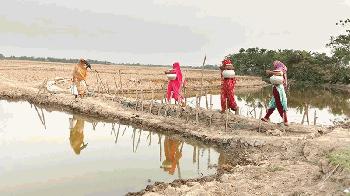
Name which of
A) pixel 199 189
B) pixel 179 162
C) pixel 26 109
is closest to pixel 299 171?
pixel 199 189

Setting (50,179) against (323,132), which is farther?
(323,132)

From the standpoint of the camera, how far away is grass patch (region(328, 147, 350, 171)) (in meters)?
7.25

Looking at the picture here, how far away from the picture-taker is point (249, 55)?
75562 mm

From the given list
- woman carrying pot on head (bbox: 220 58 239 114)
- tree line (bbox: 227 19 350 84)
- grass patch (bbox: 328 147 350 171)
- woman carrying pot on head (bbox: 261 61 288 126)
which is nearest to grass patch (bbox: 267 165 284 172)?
grass patch (bbox: 328 147 350 171)

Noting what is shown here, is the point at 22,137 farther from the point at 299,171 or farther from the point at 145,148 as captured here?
the point at 299,171

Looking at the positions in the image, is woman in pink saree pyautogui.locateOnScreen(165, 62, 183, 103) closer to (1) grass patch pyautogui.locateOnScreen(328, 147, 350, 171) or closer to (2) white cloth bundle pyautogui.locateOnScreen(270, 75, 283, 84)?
(2) white cloth bundle pyautogui.locateOnScreen(270, 75, 283, 84)

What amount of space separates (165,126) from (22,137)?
4060 mm

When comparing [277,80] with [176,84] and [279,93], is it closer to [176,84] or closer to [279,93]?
[279,93]

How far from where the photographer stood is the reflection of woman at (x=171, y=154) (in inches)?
381

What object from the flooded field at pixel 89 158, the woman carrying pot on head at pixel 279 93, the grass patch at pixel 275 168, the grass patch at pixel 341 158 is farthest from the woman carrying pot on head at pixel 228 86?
the grass patch at pixel 341 158

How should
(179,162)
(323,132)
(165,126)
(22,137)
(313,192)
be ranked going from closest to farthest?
(313,192) → (179,162) → (323,132) → (22,137) → (165,126)

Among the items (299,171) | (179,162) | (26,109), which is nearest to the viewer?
(299,171)

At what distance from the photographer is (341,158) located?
761 centimetres

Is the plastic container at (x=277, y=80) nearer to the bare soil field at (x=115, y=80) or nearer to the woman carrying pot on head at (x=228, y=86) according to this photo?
the woman carrying pot on head at (x=228, y=86)
